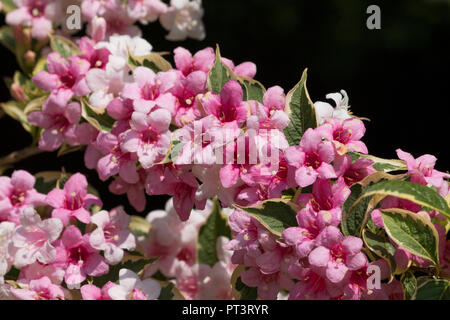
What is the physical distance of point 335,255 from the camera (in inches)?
40.2

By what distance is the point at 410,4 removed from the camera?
3.61m

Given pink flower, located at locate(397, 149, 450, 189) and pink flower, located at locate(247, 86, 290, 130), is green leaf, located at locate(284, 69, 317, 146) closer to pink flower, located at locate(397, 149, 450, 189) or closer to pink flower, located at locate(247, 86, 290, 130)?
pink flower, located at locate(247, 86, 290, 130)

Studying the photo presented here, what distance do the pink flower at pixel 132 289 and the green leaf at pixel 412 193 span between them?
43 centimetres

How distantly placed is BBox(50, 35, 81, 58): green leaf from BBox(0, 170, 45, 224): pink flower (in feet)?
0.90

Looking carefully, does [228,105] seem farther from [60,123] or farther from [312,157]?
[60,123]

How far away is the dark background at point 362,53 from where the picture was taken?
3574mm

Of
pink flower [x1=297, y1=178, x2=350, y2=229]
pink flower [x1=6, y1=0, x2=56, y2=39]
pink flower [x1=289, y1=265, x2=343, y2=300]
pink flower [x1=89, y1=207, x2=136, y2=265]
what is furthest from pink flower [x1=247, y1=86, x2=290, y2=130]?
pink flower [x1=6, y1=0, x2=56, y2=39]

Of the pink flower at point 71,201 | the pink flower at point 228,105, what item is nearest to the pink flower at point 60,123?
the pink flower at point 71,201

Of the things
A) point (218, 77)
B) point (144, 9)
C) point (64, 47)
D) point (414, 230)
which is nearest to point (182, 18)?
point (144, 9)

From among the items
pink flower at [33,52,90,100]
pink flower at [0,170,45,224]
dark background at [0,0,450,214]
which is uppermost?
pink flower at [33,52,90,100]

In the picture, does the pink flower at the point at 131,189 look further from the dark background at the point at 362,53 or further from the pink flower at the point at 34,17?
the dark background at the point at 362,53

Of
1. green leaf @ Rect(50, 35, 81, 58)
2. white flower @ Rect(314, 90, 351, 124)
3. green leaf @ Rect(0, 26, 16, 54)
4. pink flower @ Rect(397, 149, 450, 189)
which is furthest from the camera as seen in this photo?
green leaf @ Rect(0, 26, 16, 54)

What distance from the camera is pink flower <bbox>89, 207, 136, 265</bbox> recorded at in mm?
1224

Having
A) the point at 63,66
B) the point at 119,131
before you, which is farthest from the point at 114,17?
the point at 119,131
